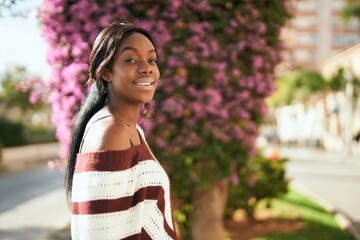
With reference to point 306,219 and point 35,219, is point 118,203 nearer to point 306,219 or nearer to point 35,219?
point 306,219

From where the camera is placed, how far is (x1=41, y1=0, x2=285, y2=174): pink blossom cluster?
5.11 m

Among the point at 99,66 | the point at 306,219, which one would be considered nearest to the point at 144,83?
the point at 99,66

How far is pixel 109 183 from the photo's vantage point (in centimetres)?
154

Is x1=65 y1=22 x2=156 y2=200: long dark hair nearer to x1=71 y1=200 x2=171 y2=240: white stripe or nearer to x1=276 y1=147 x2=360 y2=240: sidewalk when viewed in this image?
x1=71 y1=200 x2=171 y2=240: white stripe

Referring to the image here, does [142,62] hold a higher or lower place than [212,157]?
higher

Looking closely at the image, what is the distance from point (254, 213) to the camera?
9625mm

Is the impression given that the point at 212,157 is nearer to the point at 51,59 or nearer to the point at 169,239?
the point at 51,59

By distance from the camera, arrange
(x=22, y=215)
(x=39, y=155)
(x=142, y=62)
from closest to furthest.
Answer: (x=142, y=62) < (x=22, y=215) < (x=39, y=155)

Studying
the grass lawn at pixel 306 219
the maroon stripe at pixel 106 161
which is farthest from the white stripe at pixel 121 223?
the grass lawn at pixel 306 219

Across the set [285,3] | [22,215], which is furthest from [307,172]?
[285,3]

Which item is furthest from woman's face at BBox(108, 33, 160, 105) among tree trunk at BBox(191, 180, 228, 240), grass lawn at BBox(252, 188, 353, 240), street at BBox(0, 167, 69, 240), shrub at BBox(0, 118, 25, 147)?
shrub at BBox(0, 118, 25, 147)

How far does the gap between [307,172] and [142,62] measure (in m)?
20.0

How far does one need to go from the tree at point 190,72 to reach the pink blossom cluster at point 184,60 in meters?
0.01

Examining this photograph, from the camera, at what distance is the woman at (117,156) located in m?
1.55
